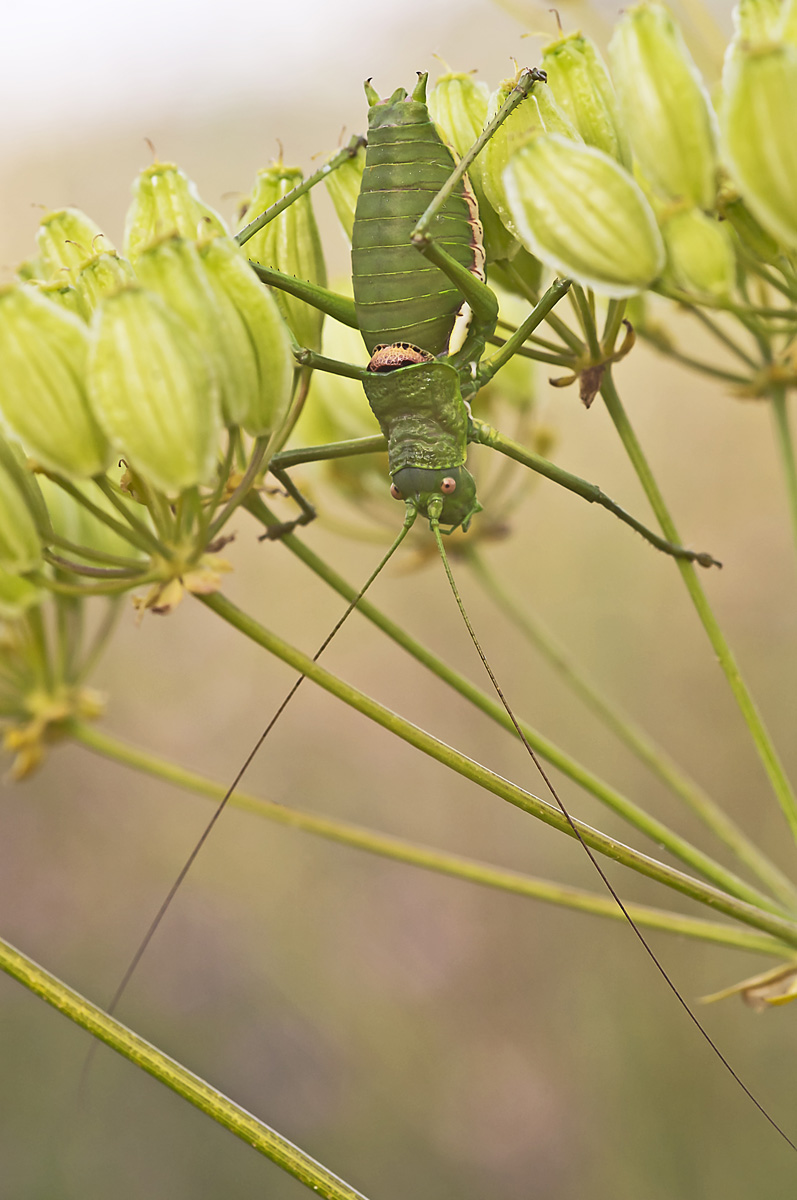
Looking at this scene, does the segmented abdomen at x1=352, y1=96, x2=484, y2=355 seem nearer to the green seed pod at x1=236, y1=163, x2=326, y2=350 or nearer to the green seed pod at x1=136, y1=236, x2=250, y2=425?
the green seed pod at x1=236, y1=163, x2=326, y2=350

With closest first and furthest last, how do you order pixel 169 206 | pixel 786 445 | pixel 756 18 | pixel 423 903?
pixel 756 18
pixel 169 206
pixel 786 445
pixel 423 903

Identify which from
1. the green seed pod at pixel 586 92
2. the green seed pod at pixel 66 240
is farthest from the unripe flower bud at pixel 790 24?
the green seed pod at pixel 66 240

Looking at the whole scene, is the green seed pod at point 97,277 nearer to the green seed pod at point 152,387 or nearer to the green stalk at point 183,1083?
the green seed pod at point 152,387

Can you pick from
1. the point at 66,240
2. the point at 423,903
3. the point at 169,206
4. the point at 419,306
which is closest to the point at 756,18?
the point at 419,306

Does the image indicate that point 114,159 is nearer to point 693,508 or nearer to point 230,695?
point 230,695

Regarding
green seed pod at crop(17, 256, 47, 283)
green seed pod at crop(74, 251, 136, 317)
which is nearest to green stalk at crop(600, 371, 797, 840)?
green seed pod at crop(74, 251, 136, 317)

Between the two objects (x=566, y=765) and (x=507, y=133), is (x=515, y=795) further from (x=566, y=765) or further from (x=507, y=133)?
(x=507, y=133)

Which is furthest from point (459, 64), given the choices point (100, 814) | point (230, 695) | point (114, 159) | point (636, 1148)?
point (636, 1148)
